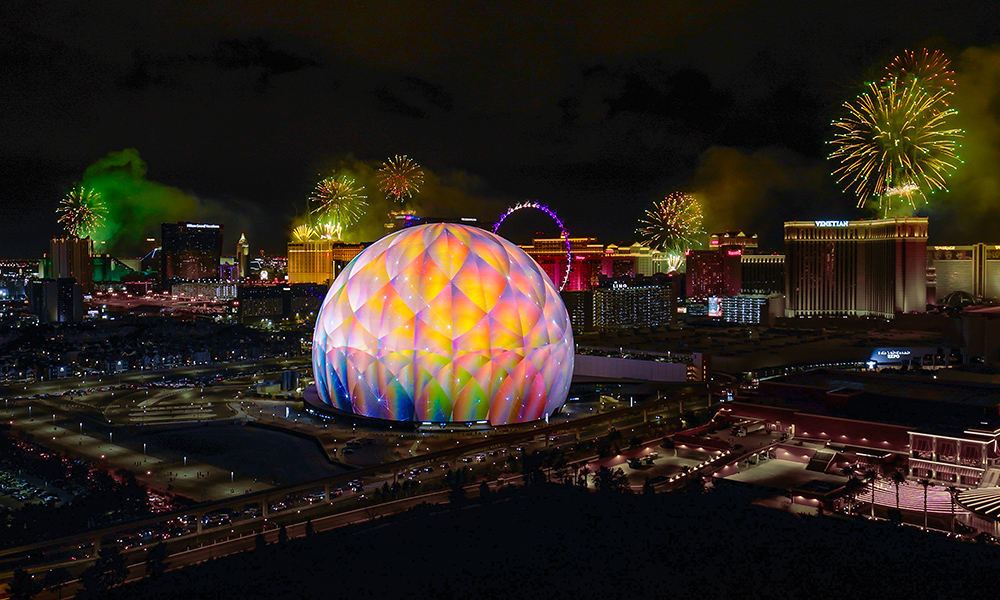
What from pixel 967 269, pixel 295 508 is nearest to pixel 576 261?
Answer: pixel 967 269

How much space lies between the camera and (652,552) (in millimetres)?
29547

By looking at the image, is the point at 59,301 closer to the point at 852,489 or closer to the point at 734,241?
the point at 734,241

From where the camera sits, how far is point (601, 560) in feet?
94.2

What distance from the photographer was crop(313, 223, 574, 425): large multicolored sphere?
49781mm

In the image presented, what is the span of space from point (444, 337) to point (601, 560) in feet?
75.6

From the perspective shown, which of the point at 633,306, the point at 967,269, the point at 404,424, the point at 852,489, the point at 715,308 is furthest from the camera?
the point at 967,269

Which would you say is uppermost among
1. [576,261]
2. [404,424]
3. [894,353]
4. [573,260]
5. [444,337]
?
[573,260]

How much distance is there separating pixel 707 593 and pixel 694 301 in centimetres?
13533

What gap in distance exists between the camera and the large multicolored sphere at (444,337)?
163 ft

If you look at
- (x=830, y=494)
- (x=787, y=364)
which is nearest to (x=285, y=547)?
(x=830, y=494)

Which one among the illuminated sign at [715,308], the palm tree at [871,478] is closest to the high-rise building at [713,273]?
the illuminated sign at [715,308]

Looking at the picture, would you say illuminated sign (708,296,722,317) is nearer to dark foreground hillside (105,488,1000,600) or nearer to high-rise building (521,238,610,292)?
high-rise building (521,238,610,292)

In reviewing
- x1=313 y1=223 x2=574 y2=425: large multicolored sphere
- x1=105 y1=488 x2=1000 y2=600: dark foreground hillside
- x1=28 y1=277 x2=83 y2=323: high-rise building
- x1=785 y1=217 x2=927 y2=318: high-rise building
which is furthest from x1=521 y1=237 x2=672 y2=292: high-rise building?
x1=105 y1=488 x2=1000 y2=600: dark foreground hillside

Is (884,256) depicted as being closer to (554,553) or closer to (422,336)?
(422,336)
